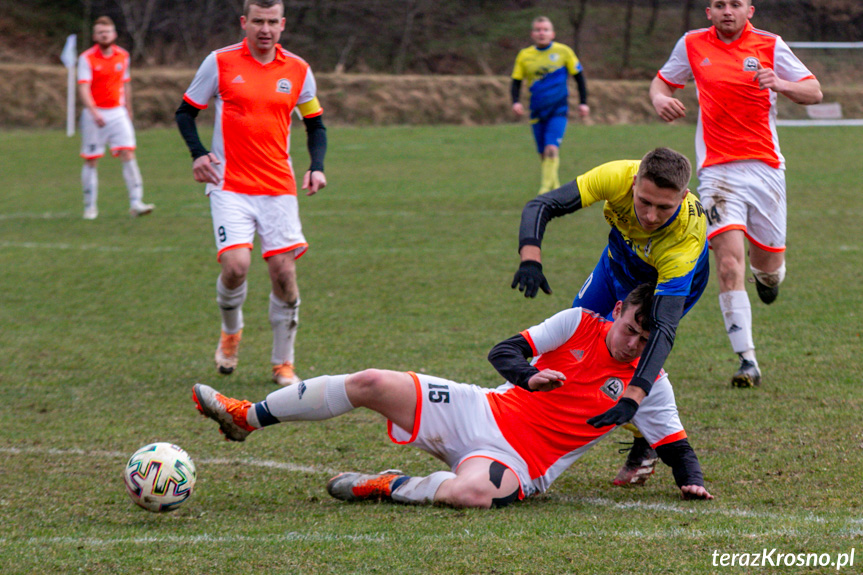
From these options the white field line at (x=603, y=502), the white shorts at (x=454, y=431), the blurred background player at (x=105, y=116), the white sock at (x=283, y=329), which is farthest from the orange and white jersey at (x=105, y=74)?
the white shorts at (x=454, y=431)

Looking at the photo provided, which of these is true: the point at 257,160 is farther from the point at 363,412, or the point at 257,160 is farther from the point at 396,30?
the point at 396,30

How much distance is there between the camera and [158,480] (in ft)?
12.5

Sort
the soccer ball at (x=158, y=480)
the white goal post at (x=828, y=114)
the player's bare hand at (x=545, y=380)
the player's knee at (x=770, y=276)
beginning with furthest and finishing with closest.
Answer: the white goal post at (x=828, y=114) < the player's knee at (x=770, y=276) < the soccer ball at (x=158, y=480) < the player's bare hand at (x=545, y=380)

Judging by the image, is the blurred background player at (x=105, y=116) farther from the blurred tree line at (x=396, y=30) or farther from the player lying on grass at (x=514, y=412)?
the blurred tree line at (x=396, y=30)

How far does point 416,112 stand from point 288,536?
25.6 metres

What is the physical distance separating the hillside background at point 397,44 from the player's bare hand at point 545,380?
79.6 feet

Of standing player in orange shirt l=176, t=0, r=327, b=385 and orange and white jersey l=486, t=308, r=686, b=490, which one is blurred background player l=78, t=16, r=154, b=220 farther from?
orange and white jersey l=486, t=308, r=686, b=490

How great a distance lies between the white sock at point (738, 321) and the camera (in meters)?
5.94

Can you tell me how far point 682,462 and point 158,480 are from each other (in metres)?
2.11

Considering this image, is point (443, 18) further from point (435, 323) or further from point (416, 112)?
point (435, 323)

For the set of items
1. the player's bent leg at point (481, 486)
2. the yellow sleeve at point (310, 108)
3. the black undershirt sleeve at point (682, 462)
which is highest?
the yellow sleeve at point (310, 108)

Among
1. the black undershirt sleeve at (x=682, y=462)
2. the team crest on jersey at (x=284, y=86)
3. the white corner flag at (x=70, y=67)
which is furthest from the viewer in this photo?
the white corner flag at (x=70, y=67)

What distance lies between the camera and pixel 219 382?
6312 mm

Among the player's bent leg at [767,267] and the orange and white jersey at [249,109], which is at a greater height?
the orange and white jersey at [249,109]
